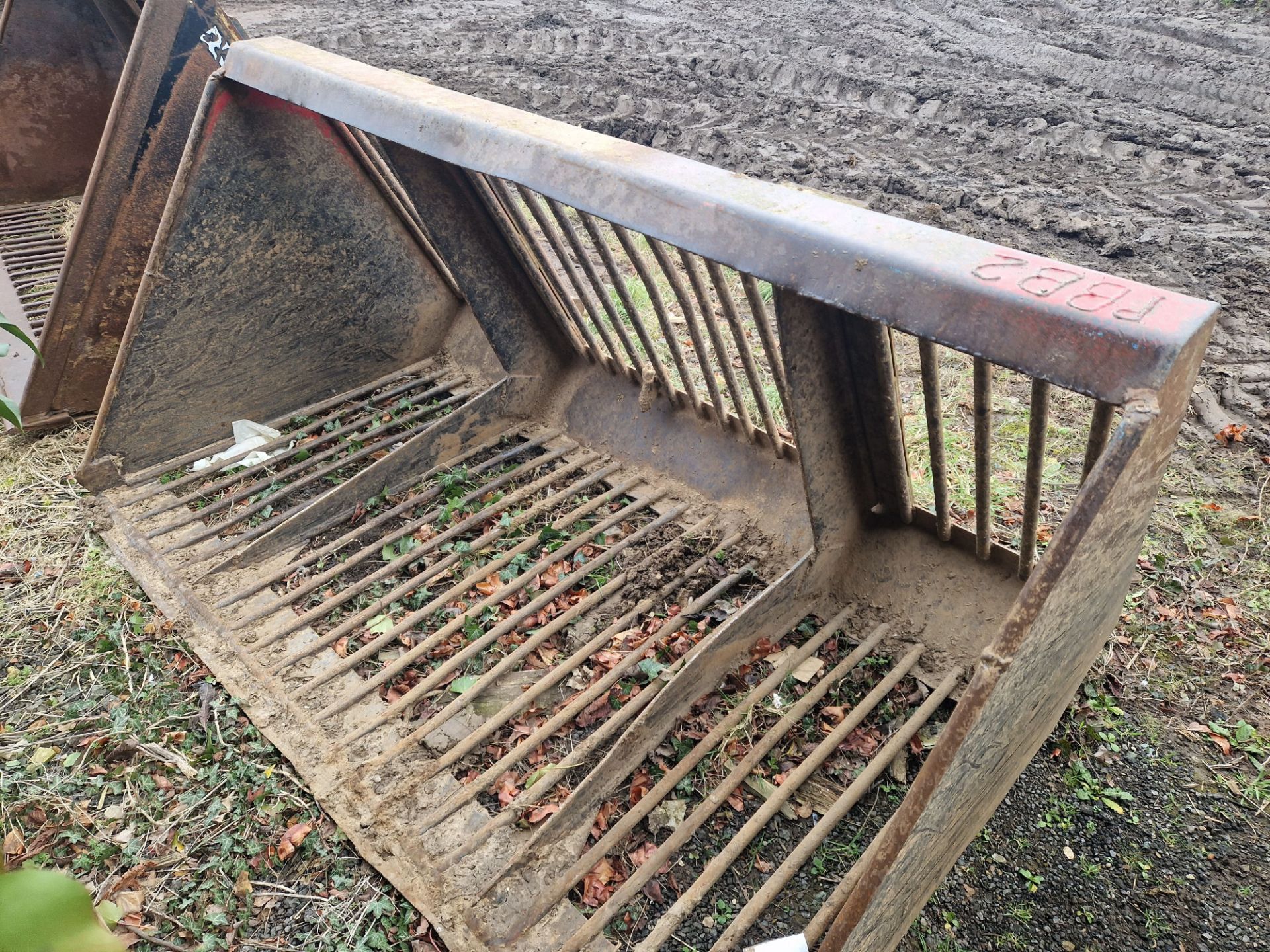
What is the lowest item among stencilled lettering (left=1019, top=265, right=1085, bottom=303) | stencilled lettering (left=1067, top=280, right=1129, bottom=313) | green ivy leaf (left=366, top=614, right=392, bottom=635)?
green ivy leaf (left=366, top=614, right=392, bottom=635)

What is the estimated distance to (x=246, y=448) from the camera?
3.43m

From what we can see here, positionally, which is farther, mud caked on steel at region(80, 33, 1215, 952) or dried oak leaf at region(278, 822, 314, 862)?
dried oak leaf at region(278, 822, 314, 862)

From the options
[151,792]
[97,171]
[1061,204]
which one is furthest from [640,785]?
[1061,204]

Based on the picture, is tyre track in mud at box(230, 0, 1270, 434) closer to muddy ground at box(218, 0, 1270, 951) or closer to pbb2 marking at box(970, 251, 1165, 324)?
muddy ground at box(218, 0, 1270, 951)

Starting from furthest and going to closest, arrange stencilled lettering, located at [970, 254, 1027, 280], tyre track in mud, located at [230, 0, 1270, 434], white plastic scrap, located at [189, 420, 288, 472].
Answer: tyre track in mud, located at [230, 0, 1270, 434] → white plastic scrap, located at [189, 420, 288, 472] → stencilled lettering, located at [970, 254, 1027, 280]

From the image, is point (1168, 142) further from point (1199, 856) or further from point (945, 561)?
point (1199, 856)

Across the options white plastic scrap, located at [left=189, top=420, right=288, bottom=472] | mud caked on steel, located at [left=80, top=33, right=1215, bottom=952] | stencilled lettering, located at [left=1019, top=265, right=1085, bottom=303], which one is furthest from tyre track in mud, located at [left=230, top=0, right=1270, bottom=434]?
white plastic scrap, located at [left=189, top=420, right=288, bottom=472]

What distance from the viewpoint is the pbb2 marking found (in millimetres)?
1266

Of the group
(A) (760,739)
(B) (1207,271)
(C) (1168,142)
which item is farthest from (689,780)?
(C) (1168,142)

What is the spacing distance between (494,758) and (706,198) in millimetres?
1568

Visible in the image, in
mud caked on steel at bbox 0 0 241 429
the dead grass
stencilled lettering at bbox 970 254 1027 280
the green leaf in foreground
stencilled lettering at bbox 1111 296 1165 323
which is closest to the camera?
the green leaf in foreground

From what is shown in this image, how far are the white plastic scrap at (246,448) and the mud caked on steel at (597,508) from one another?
0.04m

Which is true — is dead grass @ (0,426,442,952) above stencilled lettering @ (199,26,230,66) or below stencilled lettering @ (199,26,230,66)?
below

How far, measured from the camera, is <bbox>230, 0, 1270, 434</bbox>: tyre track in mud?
16.1ft
